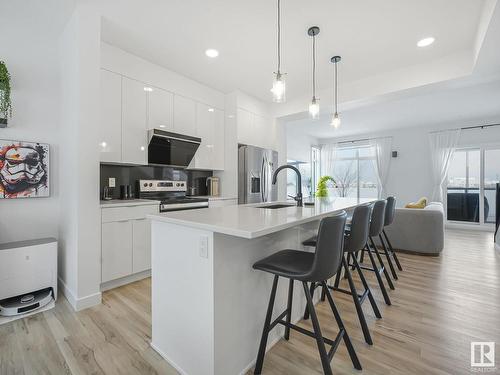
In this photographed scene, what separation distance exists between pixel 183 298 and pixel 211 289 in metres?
0.28

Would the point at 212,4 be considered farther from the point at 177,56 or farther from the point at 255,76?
the point at 255,76

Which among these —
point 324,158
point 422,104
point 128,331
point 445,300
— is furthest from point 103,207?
point 324,158

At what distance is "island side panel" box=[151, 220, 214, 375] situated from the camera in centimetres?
→ 127

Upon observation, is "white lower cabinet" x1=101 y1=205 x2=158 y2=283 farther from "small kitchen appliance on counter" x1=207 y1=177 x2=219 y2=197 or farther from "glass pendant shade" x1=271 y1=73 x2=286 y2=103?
"glass pendant shade" x1=271 y1=73 x2=286 y2=103

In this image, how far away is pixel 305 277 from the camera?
1.23 m

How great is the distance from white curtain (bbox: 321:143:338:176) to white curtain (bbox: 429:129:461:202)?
105 inches

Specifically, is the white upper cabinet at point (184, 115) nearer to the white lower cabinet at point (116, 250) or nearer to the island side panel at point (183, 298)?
the white lower cabinet at point (116, 250)

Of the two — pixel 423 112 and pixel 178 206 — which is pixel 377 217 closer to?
pixel 178 206

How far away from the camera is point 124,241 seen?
2.60 metres

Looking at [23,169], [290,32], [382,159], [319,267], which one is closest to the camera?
[319,267]

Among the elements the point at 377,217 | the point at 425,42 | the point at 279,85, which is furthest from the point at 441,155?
the point at 279,85

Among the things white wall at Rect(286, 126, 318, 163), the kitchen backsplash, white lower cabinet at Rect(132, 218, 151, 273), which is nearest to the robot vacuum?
white lower cabinet at Rect(132, 218, 151, 273)

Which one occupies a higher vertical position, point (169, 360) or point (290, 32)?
point (290, 32)

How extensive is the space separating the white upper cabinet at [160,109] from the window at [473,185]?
7.06 meters
